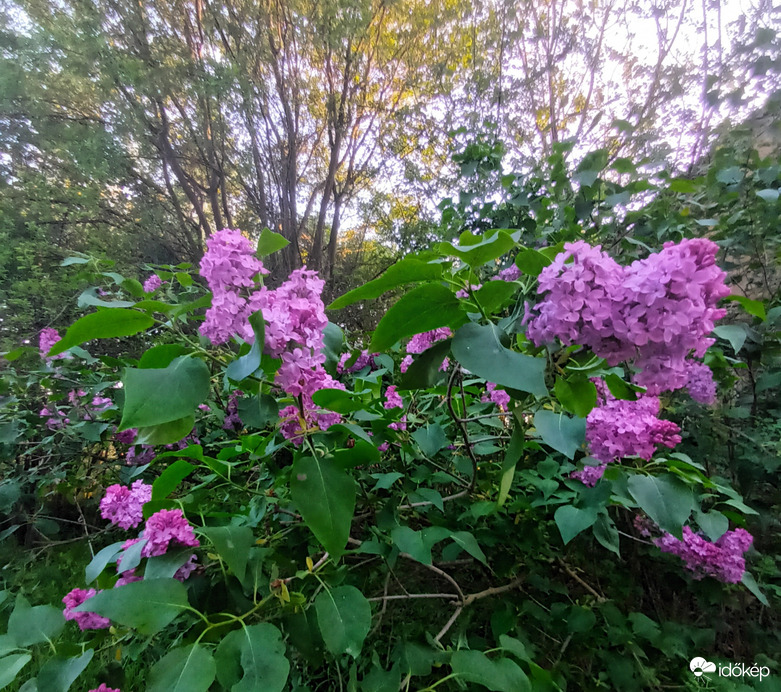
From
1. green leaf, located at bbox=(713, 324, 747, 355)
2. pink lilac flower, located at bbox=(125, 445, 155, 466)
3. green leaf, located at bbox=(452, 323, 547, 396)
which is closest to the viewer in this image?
green leaf, located at bbox=(452, 323, 547, 396)

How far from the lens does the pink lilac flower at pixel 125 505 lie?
85 cm

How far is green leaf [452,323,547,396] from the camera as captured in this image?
1.24ft

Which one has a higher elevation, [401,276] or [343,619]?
[401,276]

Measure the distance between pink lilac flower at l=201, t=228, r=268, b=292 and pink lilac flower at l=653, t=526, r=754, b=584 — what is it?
3.64ft

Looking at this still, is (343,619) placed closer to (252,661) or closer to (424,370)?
(252,661)

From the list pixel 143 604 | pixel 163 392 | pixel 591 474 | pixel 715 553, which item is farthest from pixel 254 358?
Result: pixel 715 553

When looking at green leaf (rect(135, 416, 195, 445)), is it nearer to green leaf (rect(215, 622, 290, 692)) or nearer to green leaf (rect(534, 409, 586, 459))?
green leaf (rect(215, 622, 290, 692))

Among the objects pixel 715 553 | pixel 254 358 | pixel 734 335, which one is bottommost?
pixel 715 553

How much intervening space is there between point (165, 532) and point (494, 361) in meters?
0.53

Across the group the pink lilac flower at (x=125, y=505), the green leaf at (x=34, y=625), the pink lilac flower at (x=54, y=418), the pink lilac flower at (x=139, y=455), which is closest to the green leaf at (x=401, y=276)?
the green leaf at (x=34, y=625)

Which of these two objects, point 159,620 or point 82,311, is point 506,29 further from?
point 159,620

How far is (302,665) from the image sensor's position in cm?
105

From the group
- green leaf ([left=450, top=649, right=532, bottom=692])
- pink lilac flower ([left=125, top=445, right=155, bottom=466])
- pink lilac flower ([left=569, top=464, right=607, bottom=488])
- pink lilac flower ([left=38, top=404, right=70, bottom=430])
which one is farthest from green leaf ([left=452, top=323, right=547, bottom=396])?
pink lilac flower ([left=38, top=404, right=70, bottom=430])

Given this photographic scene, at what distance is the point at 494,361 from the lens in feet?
1.30
